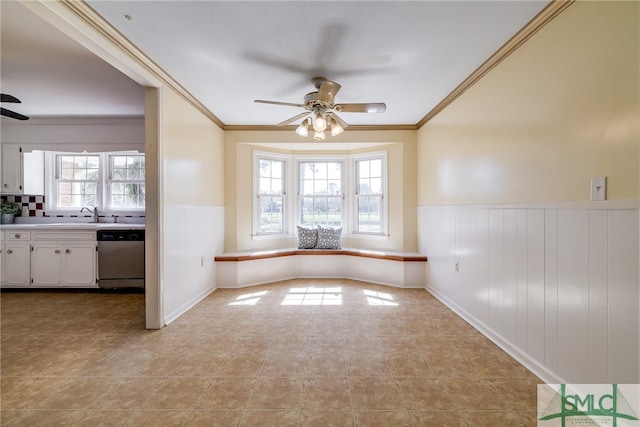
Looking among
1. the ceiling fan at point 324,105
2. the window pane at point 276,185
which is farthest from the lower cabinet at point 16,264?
the ceiling fan at point 324,105

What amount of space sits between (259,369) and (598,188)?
2.32 m

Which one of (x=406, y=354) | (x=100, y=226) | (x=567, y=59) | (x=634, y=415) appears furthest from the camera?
(x=100, y=226)

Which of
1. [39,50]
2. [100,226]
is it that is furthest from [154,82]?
[100,226]

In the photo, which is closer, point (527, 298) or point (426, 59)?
point (527, 298)

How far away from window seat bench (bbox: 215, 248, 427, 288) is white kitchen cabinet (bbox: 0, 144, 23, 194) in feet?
11.1

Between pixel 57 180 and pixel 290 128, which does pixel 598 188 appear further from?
pixel 57 180

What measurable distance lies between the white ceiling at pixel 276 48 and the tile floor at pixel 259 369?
2.42 meters

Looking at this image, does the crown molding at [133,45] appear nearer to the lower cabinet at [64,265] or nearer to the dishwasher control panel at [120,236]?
the dishwasher control panel at [120,236]

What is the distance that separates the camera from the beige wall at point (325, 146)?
13.8 feet

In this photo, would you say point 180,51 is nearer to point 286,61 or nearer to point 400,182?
point 286,61

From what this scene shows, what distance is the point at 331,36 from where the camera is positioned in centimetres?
204

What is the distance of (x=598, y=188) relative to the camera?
143 centimetres

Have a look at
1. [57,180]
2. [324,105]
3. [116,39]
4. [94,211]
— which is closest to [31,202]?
[57,180]

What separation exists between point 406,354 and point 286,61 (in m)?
2.64
